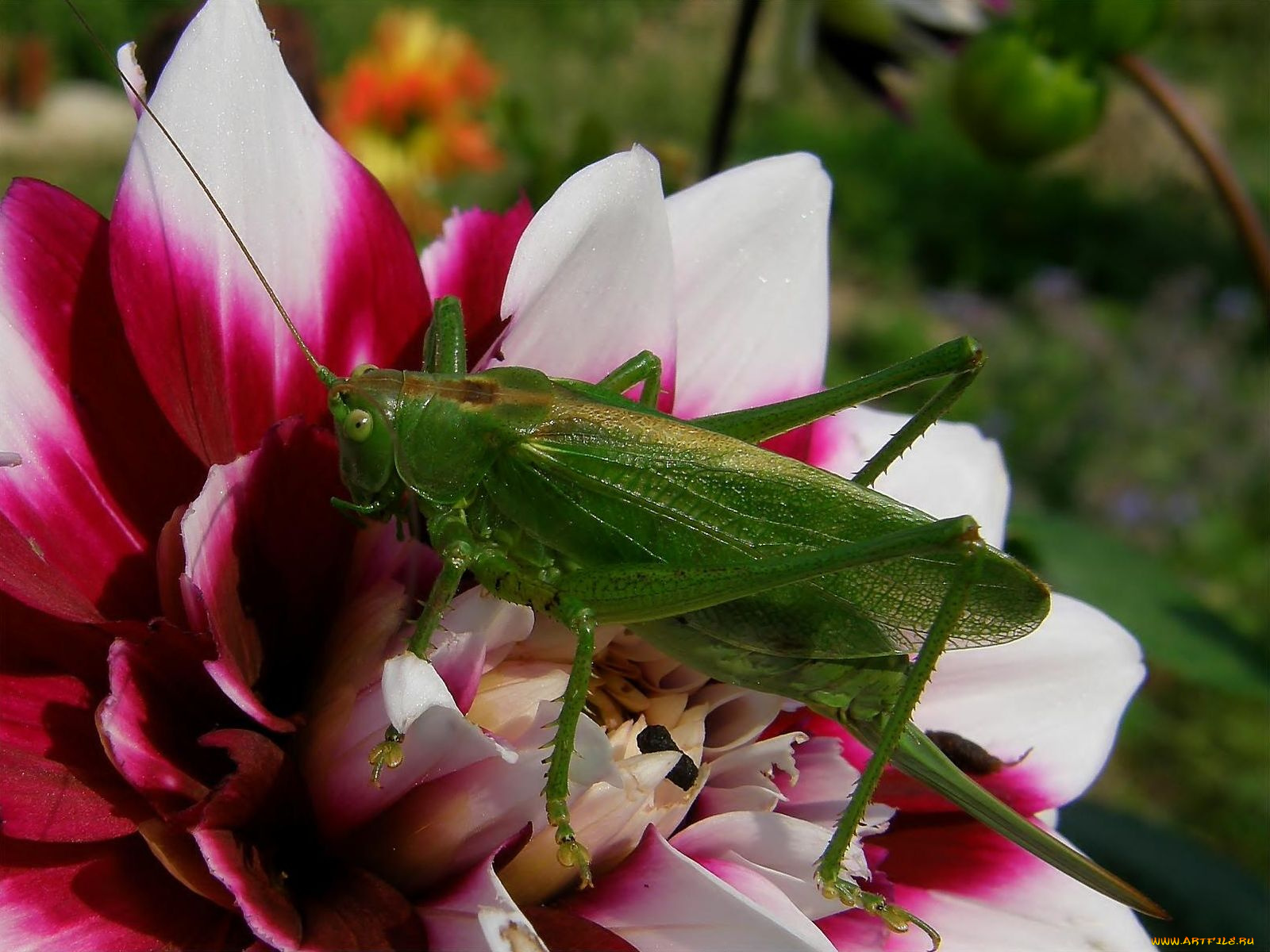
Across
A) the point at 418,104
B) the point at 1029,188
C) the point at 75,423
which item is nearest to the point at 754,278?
the point at 75,423

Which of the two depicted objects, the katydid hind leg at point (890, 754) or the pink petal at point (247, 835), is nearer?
the pink petal at point (247, 835)

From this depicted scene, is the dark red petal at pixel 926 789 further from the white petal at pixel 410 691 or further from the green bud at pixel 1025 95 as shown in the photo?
the green bud at pixel 1025 95

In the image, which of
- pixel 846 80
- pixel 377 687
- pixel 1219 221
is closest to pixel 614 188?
pixel 377 687

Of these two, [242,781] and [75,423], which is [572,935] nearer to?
[242,781]

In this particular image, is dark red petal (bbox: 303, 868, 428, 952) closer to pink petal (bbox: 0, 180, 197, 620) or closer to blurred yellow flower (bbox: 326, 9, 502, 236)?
pink petal (bbox: 0, 180, 197, 620)

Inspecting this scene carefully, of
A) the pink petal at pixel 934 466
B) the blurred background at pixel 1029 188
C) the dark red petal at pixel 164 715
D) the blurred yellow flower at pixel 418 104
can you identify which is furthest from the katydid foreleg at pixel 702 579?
the blurred yellow flower at pixel 418 104
